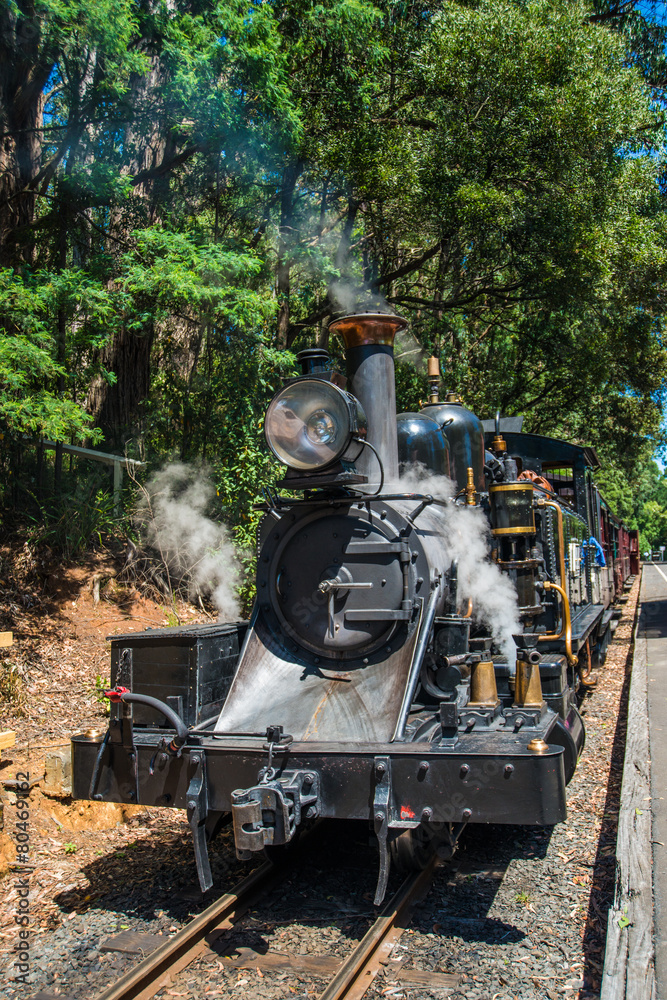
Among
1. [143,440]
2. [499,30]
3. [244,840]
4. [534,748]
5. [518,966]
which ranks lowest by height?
[518,966]

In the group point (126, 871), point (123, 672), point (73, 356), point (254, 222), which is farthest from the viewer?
point (254, 222)

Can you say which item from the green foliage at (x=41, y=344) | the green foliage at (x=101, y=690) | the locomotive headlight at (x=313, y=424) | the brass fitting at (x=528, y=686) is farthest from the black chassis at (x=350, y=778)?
the green foliage at (x=41, y=344)

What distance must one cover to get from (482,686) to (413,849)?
0.91 m

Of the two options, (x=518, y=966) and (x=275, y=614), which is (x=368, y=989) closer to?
(x=518, y=966)

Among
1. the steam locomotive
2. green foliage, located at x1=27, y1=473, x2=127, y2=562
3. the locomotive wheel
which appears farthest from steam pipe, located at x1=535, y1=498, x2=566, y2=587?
green foliage, located at x1=27, y1=473, x2=127, y2=562

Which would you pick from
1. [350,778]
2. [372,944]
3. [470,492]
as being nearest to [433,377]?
[470,492]

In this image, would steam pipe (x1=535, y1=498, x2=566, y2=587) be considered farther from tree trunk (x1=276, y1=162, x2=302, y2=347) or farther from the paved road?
tree trunk (x1=276, y1=162, x2=302, y2=347)

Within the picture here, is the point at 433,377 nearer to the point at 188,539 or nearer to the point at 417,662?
the point at 417,662

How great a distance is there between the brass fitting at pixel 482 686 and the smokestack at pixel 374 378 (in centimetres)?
125

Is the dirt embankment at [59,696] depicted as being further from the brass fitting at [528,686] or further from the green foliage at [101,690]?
the brass fitting at [528,686]

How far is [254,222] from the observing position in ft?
38.0

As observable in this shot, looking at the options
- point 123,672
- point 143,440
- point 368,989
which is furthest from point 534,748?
point 143,440

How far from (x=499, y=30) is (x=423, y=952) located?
10599 millimetres

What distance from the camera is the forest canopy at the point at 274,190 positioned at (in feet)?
25.3
